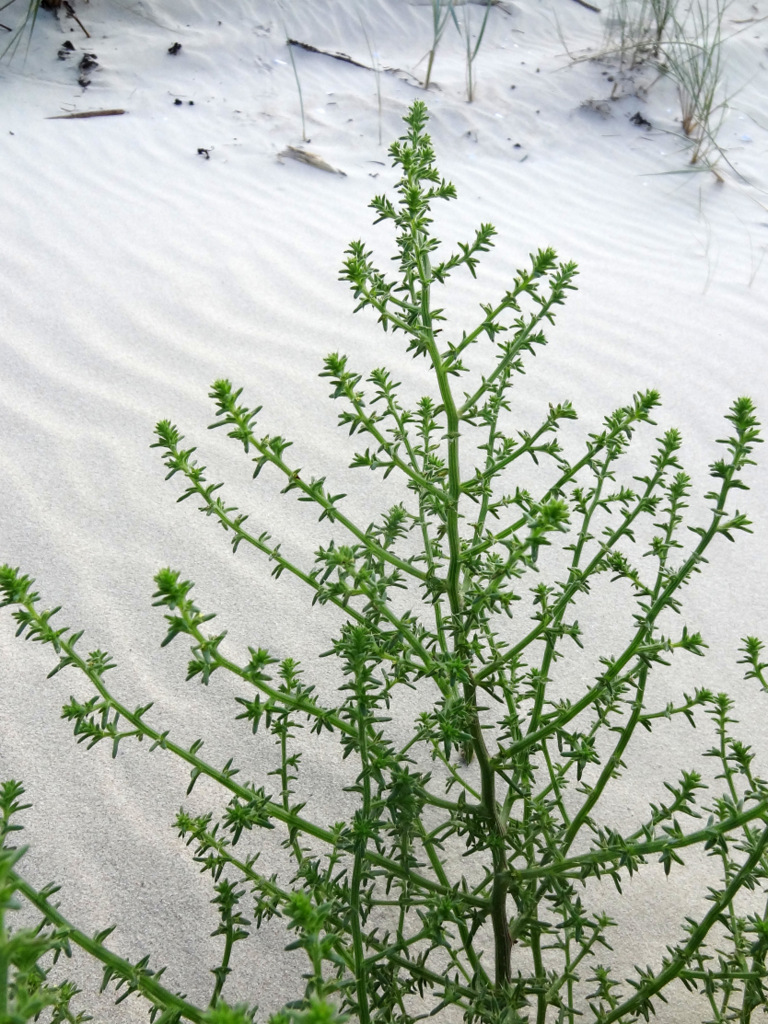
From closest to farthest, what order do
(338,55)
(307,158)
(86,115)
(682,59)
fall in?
(307,158) < (86,115) < (682,59) < (338,55)

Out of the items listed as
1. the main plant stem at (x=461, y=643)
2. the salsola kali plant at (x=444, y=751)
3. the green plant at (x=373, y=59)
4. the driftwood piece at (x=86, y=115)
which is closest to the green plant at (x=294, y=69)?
the green plant at (x=373, y=59)

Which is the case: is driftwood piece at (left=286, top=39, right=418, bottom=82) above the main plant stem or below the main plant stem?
above

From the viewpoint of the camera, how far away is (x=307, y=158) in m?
5.49

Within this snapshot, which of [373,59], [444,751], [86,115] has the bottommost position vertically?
[444,751]

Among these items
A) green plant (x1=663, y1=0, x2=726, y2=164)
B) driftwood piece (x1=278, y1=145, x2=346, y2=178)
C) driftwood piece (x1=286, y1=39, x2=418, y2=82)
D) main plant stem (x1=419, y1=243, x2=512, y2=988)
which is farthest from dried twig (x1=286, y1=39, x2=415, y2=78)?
main plant stem (x1=419, y1=243, x2=512, y2=988)

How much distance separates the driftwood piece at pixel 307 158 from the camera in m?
5.43

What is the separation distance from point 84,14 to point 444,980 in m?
7.07

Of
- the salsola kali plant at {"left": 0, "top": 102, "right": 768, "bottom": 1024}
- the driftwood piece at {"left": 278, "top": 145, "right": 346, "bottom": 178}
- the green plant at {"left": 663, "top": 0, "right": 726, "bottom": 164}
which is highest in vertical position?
the green plant at {"left": 663, "top": 0, "right": 726, "bottom": 164}

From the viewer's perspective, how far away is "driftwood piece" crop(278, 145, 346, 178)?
5.43 meters

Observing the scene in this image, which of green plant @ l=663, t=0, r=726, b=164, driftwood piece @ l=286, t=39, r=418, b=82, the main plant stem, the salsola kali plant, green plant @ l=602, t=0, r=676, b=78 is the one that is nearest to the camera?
the salsola kali plant

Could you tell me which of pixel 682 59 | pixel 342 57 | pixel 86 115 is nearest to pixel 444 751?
pixel 86 115

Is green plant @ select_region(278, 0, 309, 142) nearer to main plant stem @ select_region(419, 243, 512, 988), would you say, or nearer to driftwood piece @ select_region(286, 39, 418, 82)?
driftwood piece @ select_region(286, 39, 418, 82)

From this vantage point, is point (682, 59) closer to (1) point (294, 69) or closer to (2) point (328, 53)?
(2) point (328, 53)

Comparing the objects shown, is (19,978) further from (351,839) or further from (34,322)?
(34,322)
